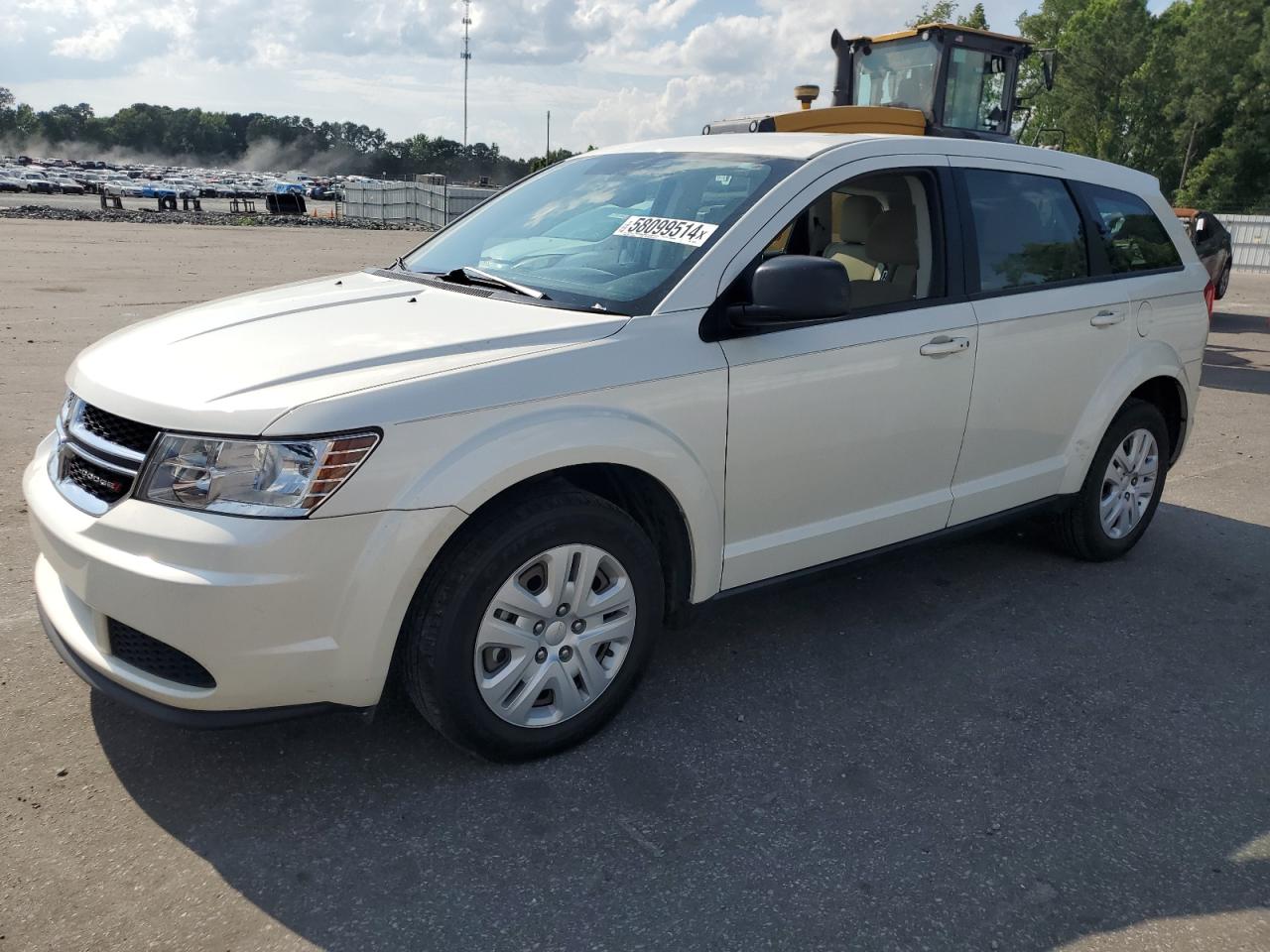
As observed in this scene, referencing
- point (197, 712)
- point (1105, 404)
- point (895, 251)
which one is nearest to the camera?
point (197, 712)

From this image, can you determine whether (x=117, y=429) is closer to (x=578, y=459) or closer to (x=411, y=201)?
(x=578, y=459)

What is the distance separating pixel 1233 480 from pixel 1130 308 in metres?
2.65

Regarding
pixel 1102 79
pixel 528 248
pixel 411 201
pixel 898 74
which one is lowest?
pixel 411 201

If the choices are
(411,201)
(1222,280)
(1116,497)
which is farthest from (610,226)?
(411,201)

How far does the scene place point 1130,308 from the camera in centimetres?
479

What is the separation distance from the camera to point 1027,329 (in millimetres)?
4285

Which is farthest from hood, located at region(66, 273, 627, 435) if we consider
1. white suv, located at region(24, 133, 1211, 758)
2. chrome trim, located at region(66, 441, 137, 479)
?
chrome trim, located at region(66, 441, 137, 479)

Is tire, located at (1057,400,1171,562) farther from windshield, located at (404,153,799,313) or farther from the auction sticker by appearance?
the auction sticker

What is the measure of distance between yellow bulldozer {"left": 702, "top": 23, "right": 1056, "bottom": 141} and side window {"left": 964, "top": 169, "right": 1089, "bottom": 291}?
21.0 feet

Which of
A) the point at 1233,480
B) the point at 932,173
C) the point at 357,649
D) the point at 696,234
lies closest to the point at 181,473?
the point at 357,649

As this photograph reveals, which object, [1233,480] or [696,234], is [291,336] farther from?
[1233,480]

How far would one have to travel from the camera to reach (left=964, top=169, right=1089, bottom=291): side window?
13.9ft

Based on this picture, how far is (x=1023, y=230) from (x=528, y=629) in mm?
2747

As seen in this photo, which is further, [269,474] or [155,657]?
[155,657]
